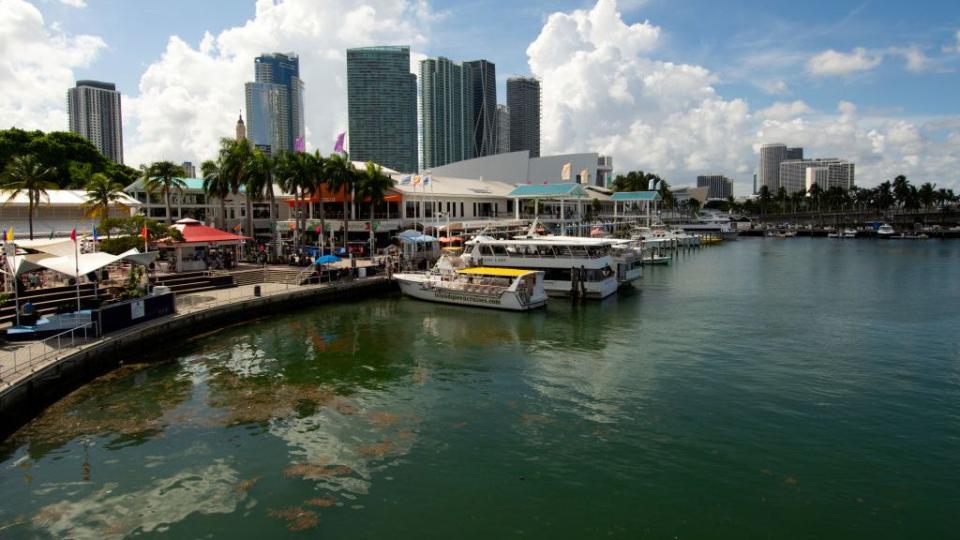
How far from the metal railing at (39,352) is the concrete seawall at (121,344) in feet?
1.48

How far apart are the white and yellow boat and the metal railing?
21.1 meters

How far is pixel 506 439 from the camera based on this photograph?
1770 centimetres

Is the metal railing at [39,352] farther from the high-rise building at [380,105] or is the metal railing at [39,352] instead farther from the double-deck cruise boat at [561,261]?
the high-rise building at [380,105]

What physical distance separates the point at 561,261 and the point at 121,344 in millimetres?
28780

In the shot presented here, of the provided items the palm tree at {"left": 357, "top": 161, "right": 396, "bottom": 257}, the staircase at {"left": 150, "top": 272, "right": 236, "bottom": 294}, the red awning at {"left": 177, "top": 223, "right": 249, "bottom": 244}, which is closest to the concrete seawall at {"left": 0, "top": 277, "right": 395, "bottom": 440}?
the staircase at {"left": 150, "top": 272, "right": 236, "bottom": 294}

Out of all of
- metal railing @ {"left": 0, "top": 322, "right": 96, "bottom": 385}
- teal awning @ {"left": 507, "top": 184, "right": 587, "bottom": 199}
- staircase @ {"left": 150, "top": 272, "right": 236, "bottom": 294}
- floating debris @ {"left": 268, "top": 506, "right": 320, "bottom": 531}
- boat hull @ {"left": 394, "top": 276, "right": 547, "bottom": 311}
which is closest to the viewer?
floating debris @ {"left": 268, "top": 506, "right": 320, "bottom": 531}

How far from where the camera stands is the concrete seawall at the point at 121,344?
1877 centimetres

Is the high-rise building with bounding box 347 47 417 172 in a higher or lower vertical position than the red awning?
higher

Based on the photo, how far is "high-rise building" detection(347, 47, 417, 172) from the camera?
175000mm

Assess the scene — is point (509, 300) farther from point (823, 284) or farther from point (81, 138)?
point (81, 138)

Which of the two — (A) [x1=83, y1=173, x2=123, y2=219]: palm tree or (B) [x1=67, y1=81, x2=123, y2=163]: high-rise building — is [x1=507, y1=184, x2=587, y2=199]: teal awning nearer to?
(A) [x1=83, y1=173, x2=123, y2=219]: palm tree

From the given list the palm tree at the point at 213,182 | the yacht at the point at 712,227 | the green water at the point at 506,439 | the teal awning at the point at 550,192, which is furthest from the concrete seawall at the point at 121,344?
the yacht at the point at 712,227

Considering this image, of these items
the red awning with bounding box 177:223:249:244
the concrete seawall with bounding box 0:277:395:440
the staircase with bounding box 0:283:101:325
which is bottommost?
the concrete seawall with bounding box 0:277:395:440

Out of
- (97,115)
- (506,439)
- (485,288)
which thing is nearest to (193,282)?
(485,288)
